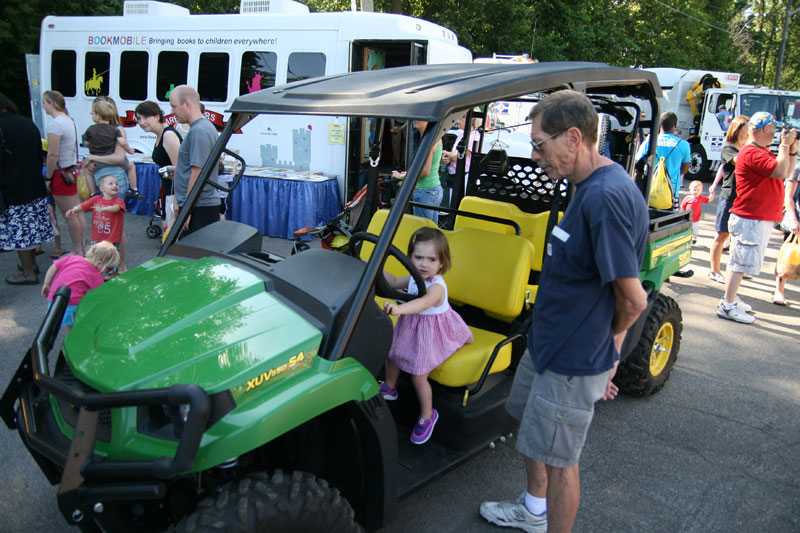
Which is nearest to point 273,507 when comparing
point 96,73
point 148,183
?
point 148,183

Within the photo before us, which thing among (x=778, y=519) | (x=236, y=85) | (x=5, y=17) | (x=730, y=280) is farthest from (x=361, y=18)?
(x=5, y=17)

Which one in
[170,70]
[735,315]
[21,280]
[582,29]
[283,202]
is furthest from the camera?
[582,29]

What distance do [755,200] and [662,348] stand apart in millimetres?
2327

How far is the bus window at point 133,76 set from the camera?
10031 mm

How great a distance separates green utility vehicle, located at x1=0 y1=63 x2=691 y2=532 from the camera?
65.4 inches

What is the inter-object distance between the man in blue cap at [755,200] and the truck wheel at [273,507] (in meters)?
4.93

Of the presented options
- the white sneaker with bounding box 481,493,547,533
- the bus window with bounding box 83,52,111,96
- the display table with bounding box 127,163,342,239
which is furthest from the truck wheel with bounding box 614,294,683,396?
the bus window with bounding box 83,52,111,96

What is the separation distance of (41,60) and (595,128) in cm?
1229

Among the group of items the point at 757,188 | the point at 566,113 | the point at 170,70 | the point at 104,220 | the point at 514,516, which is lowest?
the point at 514,516

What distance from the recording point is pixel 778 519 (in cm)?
280

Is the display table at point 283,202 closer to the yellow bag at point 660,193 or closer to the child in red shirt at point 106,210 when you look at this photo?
the child in red shirt at point 106,210

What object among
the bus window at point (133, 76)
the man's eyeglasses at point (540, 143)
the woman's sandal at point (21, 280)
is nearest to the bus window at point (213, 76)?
the bus window at point (133, 76)

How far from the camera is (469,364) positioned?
8.95 ft

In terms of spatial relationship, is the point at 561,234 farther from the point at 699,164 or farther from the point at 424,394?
the point at 699,164
